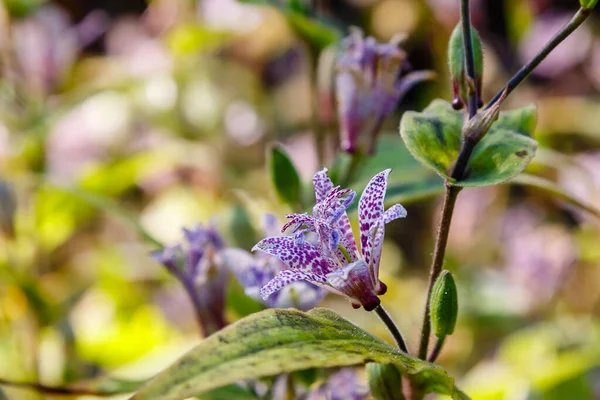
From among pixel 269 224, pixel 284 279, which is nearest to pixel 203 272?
pixel 269 224

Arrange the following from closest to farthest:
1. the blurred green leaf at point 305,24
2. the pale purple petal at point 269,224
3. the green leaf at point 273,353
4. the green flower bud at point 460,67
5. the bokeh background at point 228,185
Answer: the green leaf at point 273,353
the green flower bud at point 460,67
the pale purple petal at point 269,224
the blurred green leaf at point 305,24
the bokeh background at point 228,185

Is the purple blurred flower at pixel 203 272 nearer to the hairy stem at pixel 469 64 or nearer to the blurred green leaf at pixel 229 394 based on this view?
the blurred green leaf at pixel 229 394

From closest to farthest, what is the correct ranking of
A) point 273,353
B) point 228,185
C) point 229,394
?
point 273,353 → point 229,394 → point 228,185

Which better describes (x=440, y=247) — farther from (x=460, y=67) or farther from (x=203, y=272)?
(x=203, y=272)

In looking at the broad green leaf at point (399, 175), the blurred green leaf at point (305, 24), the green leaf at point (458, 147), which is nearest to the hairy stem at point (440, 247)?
the green leaf at point (458, 147)

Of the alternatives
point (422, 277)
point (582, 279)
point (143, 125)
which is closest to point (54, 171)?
point (143, 125)

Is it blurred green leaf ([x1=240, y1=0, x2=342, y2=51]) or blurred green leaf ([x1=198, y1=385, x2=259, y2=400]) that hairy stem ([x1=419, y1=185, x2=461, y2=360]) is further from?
blurred green leaf ([x1=240, y1=0, x2=342, y2=51])

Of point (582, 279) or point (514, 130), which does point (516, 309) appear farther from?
point (514, 130)
